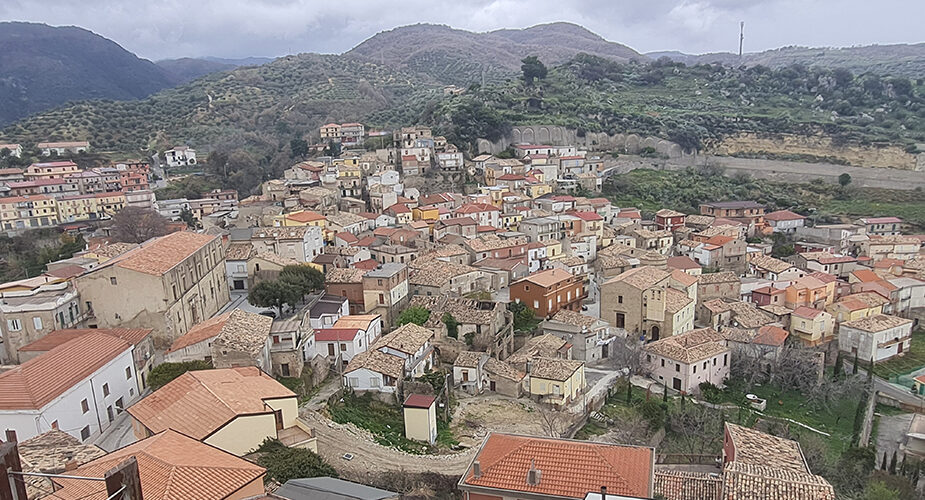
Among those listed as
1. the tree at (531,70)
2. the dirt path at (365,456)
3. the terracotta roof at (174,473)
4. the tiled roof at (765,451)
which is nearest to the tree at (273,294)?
the dirt path at (365,456)

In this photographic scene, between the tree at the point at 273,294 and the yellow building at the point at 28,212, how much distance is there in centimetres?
3651

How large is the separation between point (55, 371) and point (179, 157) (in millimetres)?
63223

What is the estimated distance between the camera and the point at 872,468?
22.8m

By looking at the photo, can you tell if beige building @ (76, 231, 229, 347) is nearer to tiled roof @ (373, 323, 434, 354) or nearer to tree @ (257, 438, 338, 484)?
tiled roof @ (373, 323, 434, 354)

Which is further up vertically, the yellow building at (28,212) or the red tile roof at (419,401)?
the yellow building at (28,212)

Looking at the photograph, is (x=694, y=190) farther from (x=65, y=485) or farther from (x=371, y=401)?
(x=65, y=485)

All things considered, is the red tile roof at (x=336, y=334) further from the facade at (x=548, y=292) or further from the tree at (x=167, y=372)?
the facade at (x=548, y=292)

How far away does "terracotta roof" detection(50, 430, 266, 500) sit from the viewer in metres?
11.7

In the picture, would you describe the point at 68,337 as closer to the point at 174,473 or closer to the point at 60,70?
the point at 174,473

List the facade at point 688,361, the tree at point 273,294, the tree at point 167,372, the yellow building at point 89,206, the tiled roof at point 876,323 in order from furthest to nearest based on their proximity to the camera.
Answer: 1. the yellow building at point 89,206
2. the tiled roof at point 876,323
3. the tree at point 273,294
4. the facade at point 688,361
5. the tree at point 167,372

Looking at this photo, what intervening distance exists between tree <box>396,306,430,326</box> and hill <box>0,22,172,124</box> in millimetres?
135617

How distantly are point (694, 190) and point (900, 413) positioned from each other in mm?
43371

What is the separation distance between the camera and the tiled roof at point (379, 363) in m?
24.2

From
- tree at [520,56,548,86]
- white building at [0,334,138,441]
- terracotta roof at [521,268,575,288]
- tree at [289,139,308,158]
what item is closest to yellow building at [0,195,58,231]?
tree at [289,139,308,158]
